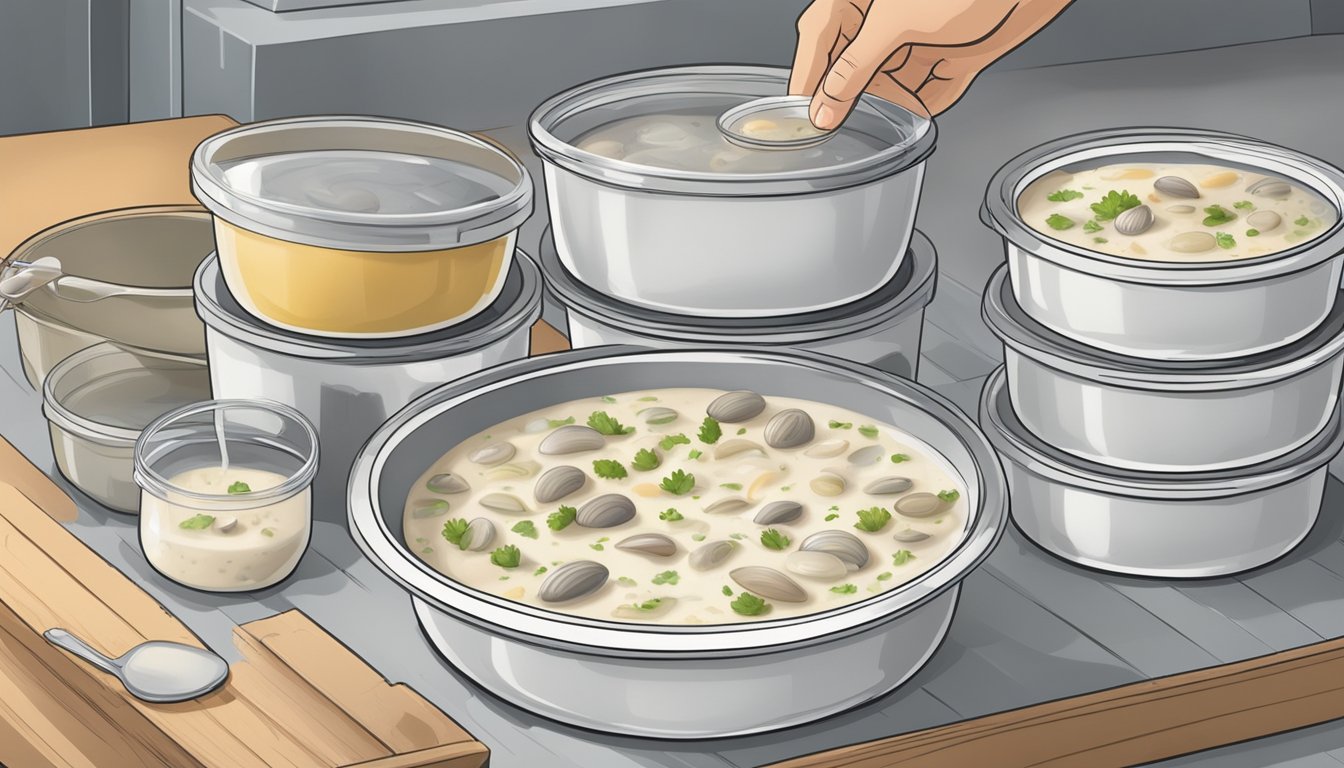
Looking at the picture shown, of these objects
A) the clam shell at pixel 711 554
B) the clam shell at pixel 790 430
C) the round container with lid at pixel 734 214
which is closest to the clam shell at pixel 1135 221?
the round container with lid at pixel 734 214

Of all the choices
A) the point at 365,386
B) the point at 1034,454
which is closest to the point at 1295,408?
the point at 1034,454

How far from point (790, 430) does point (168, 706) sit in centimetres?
36

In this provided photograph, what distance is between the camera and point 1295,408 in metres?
0.97

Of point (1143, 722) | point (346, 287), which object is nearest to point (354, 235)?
point (346, 287)

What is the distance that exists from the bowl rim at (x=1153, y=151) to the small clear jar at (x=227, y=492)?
1.38 ft

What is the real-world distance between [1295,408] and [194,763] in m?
0.63

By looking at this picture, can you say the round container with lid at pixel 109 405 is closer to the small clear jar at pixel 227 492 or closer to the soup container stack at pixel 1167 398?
the small clear jar at pixel 227 492

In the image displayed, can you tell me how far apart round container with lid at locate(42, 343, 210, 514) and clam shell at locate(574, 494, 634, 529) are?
0.30 m

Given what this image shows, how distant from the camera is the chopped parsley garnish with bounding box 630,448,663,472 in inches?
36.6

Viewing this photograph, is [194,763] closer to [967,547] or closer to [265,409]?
[265,409]

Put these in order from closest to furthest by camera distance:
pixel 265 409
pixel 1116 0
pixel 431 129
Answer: pixel 265 409 < pixel 431 129 < pixel 1116 0

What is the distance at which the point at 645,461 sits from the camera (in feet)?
3.05

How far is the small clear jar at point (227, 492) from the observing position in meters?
0.93

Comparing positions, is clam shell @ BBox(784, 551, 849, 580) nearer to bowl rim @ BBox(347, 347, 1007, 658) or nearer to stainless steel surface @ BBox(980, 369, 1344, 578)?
bowl rim @ BBox(347, 347, 1007, 658)
